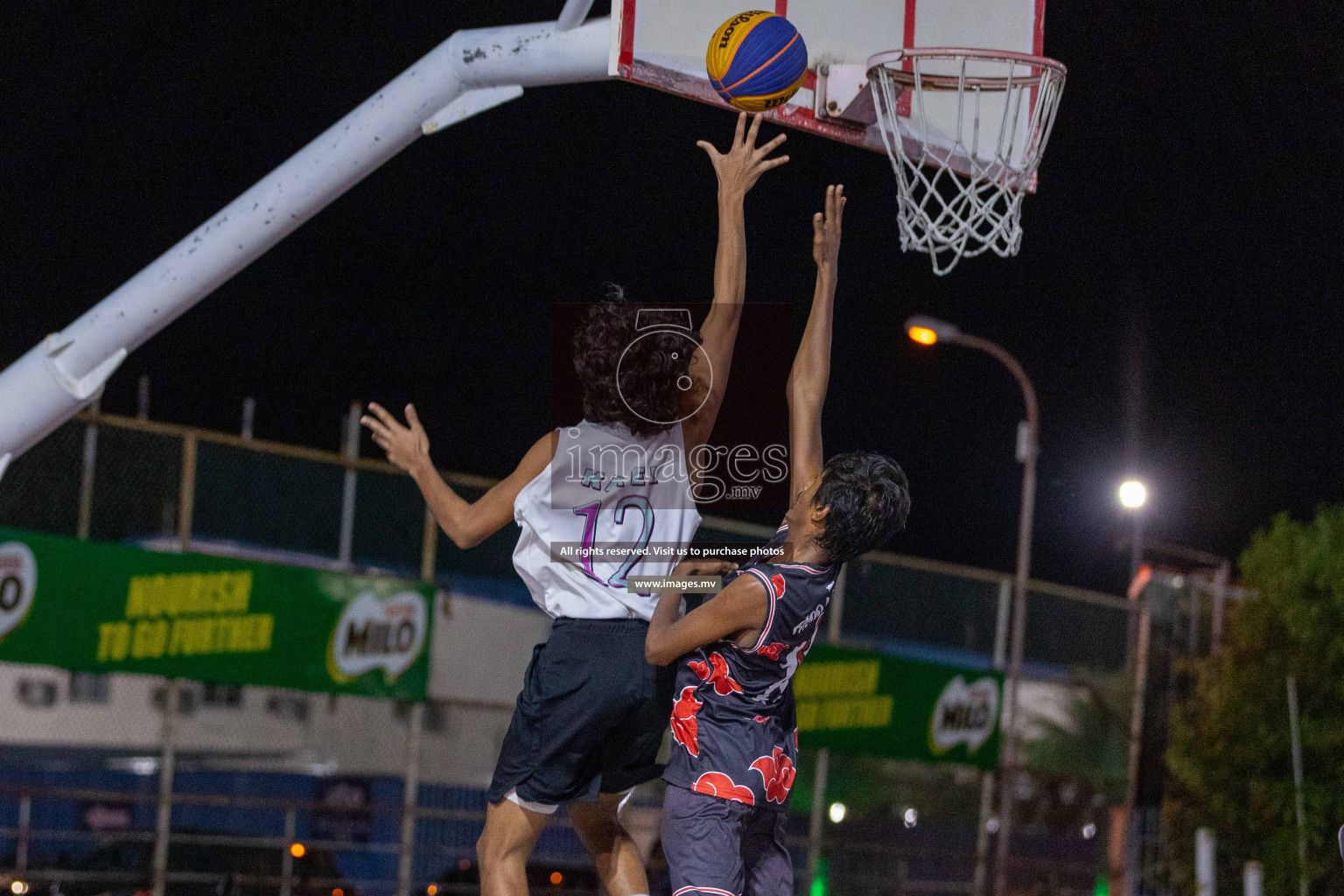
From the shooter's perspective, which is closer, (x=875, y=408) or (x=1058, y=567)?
(x=875, y=408)

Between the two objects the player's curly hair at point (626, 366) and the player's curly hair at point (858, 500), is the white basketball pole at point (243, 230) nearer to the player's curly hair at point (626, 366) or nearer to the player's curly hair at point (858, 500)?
the player's curly hair at point (626, 366)

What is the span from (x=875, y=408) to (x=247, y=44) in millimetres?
9397

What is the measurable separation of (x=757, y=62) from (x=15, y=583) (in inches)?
232

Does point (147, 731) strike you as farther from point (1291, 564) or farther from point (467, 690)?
point (1291, 564)

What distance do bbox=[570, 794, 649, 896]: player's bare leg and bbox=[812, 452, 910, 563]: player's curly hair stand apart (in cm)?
113

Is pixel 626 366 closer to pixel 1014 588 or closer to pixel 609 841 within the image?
pixel 609 841

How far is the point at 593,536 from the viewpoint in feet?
14.7

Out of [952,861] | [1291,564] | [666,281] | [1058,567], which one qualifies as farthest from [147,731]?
[1291,564]

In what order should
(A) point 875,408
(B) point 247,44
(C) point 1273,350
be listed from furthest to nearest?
(A) point 875,408
(C) point 1273,350
(B) point 247,44

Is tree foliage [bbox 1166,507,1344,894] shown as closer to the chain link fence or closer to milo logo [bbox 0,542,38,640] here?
the chain link fence

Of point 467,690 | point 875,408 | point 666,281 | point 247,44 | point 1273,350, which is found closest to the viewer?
point 467,690

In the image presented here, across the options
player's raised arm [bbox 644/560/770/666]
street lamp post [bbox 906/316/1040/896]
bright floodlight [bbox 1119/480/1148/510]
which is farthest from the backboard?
bright floodlight [bbox 1119/480/1148/510]

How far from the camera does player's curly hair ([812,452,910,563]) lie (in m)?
4.23

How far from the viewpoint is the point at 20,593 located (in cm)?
900
